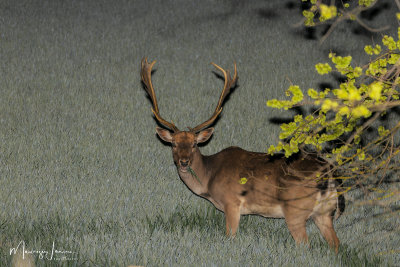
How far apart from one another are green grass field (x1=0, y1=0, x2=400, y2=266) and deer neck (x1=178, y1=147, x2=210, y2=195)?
0.41m

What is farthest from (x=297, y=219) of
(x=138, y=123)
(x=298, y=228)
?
(x=138, y=123)

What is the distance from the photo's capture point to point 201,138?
7699 mm

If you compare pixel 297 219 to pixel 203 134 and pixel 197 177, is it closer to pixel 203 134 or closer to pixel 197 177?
pixel 197 177

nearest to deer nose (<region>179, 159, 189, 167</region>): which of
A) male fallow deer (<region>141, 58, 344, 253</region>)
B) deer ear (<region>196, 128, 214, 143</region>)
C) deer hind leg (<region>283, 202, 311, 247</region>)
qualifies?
male fallow deer (<region>141, 58, 344, 253</region>)

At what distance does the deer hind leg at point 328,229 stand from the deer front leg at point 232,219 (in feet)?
2.92

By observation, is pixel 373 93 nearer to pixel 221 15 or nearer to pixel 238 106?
pixel 238 106

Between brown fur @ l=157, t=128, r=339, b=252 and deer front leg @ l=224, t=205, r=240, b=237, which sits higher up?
brown fur @ l=157, t=128, r=339, b=252

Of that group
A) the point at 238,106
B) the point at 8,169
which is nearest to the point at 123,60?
the point at 238,106

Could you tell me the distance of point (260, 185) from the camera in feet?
22.7

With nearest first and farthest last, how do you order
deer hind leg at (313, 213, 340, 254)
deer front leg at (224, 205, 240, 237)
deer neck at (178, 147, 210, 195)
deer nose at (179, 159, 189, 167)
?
deer hind leg at (313, 213, 340, 254)
deer front leg at (224, 205, 240, 237)
deer nose at (179, 159, 189, 167)
deer neck at (178, 147, 210, 195)

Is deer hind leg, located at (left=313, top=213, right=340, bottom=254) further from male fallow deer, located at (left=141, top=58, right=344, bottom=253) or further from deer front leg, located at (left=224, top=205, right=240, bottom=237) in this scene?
deer front leg, located at (left=224, top=205, right=240, bottom=237)

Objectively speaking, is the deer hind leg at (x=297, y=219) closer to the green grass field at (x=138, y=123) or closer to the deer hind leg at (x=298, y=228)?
the deer hind leg at (x=298, y=228)

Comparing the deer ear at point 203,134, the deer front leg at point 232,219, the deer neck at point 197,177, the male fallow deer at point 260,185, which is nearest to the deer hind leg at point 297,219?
the male fallow deer at point 260,185

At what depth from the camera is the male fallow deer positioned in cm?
663
